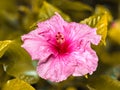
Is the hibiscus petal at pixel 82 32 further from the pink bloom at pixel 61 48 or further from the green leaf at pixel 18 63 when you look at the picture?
the green leaf at pixel 18 63

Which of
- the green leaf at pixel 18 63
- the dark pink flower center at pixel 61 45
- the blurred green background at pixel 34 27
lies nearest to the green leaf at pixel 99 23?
the blurred green background at pixel 34 27

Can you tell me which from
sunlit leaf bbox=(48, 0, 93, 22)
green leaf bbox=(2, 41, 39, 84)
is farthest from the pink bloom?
sunlit leaf bbox=(48, 0, 93, 22)

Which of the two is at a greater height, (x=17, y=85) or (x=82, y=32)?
(x=82, y=32)

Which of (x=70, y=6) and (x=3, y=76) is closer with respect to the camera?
(x=3, y=76)

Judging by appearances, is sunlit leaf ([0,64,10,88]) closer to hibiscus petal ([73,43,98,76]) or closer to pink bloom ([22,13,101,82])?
pink bloom ([22,13,101,82])

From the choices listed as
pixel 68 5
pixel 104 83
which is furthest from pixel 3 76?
pixel 68 5

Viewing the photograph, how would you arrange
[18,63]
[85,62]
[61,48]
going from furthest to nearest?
1. [18,63]
2. [61,48]
3. [85,62]

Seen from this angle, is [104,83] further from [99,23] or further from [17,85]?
[17,85]
